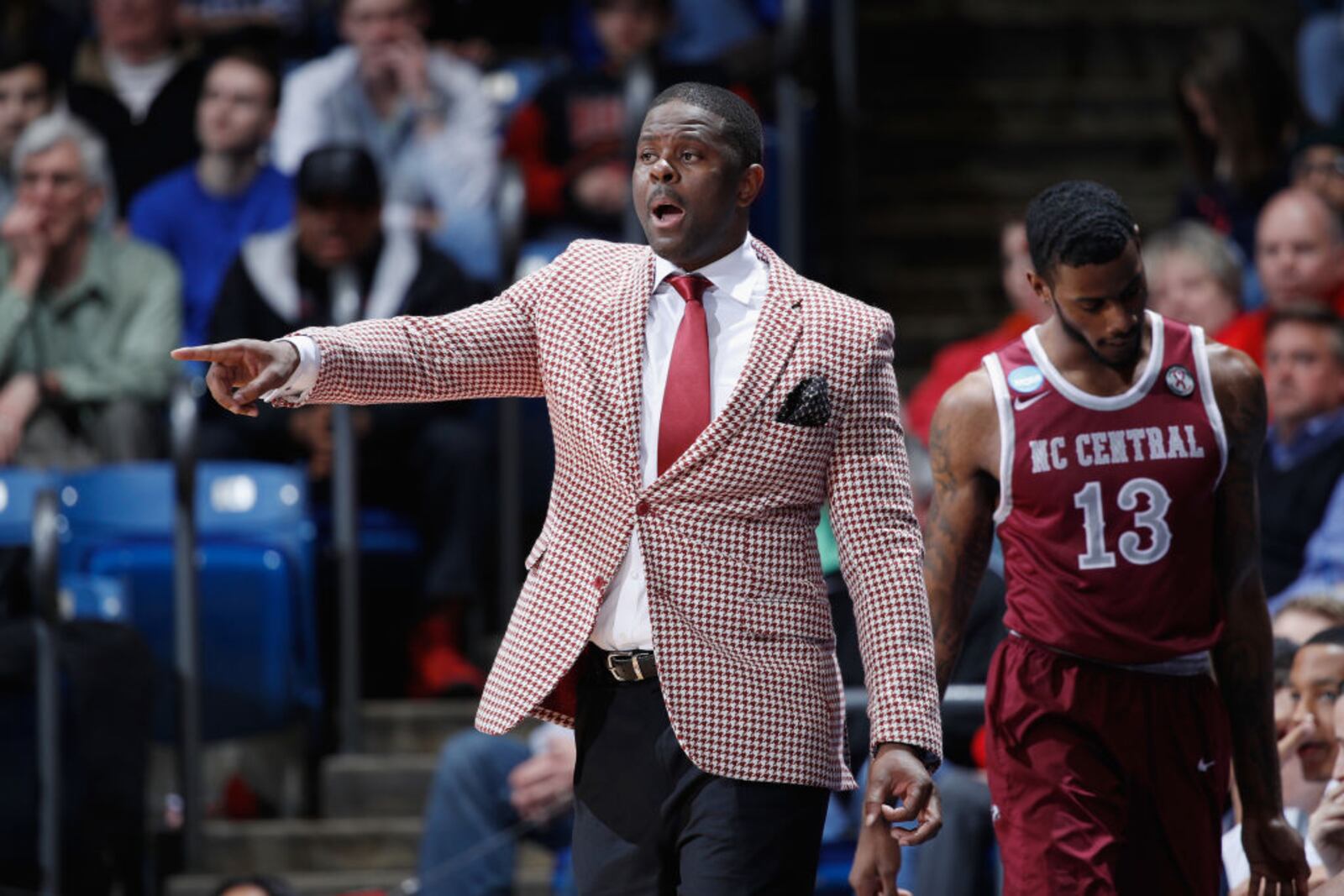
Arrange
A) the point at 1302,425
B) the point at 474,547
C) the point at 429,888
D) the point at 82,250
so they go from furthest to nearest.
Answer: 1. the point at 82,250
2. the point at 474,547
3. the point at 1302,425
4. the point at 429,888

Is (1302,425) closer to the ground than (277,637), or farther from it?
farther from it

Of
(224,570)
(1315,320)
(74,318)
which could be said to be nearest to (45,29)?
(74,318)

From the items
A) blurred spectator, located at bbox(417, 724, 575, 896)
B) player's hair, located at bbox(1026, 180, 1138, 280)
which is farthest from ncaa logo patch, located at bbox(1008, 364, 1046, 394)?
blurred spectator, located at bbox(417, 724, 575, 896)

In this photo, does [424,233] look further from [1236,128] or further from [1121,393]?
[1121,393]

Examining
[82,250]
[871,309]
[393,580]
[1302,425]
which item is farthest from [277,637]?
[871,309]

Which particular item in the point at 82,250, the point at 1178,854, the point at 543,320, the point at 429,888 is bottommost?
the point at 429,888

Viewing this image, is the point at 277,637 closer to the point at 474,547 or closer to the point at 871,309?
the point at 474,547

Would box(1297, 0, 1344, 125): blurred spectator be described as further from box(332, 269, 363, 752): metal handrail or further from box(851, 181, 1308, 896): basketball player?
box(851, 181, 1308, 896): basketball player

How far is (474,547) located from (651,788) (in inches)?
139

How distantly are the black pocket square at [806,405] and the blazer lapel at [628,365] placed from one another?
21cm

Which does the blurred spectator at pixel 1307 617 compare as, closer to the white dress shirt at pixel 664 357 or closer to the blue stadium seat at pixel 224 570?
the white dress shirt at pixel 664 357

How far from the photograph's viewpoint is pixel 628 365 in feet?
10.8

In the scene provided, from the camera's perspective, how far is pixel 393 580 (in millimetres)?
6871

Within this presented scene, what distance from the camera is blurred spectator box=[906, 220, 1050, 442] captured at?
7.09 metres
